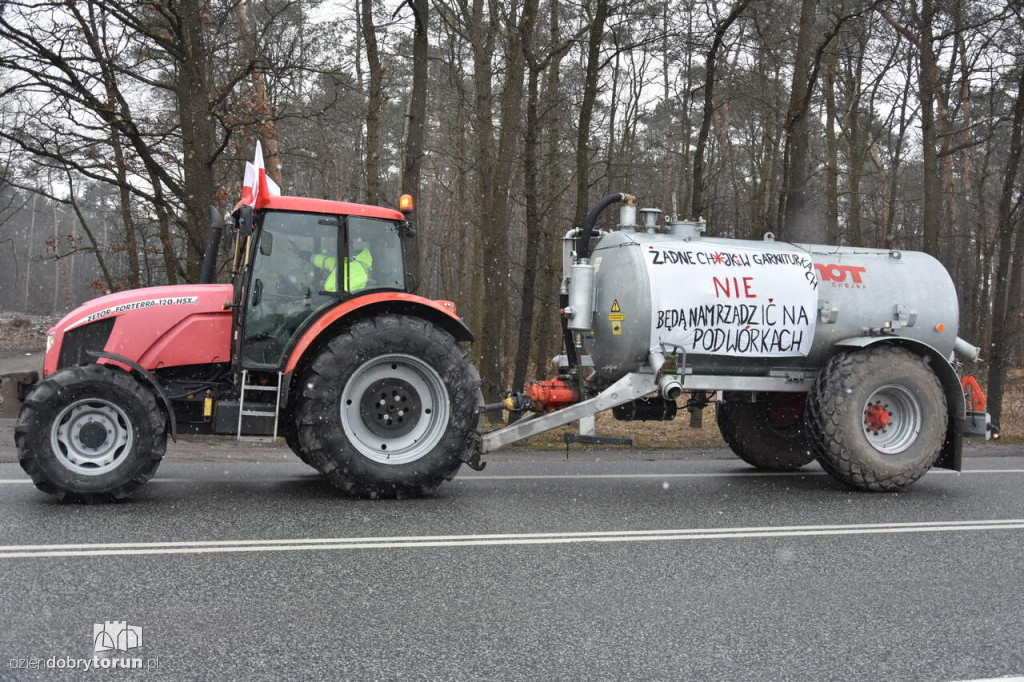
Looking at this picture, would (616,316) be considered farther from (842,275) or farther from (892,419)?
(892,419)

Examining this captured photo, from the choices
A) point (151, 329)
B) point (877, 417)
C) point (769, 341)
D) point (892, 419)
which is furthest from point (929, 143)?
point (151, 329)

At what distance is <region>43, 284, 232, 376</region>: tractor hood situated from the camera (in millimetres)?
6859

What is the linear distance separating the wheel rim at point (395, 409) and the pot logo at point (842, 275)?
3916 mm

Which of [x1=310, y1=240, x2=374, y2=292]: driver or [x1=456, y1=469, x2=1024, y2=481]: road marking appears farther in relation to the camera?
[x1=456, y1=469, x2=1024, y2=481]: road marking

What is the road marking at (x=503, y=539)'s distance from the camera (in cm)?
517

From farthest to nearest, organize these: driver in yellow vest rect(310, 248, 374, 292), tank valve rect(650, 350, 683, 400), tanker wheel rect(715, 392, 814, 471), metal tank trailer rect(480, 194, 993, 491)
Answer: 1. tanker wheel rect(715, 392, 814, 471)
2. metal tank trailer rect(480, 194, 993, 491)
3. tank valve rect(650, 350, 683, 400)
4. driver in yellow vest rect(310, 248, 374, 292)

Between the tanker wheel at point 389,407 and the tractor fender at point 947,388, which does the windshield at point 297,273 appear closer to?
the tanker wheel at point 389,407

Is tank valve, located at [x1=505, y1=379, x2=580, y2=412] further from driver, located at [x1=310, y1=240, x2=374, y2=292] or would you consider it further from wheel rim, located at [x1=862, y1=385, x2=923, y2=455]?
wheel rim, located at [x1=862, y1=385, x2=923, y2=455]

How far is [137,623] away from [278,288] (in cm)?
372

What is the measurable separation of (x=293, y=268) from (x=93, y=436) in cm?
200

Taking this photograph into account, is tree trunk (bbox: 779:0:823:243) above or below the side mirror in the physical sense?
above

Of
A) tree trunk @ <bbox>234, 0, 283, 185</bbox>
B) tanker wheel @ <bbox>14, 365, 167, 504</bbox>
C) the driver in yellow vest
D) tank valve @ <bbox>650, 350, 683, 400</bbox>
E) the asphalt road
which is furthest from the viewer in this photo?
tree trunk @ <bbox>234, 0, 283, 185</bbox>

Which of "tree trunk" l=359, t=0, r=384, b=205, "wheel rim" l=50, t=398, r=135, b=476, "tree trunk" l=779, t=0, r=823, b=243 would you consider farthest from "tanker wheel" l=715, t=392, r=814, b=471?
"tree trunk" l=359, t=0, r=384, b=205

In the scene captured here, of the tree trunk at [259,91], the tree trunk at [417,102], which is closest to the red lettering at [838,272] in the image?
the tree trunk at [417,102]
